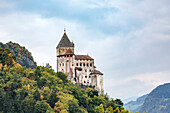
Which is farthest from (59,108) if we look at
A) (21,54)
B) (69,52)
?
(21,54)

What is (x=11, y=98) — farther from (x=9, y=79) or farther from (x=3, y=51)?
(x=3, y=51)

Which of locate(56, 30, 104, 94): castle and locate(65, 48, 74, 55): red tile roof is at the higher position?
locate(65, 48, 74, 55): red tile roof

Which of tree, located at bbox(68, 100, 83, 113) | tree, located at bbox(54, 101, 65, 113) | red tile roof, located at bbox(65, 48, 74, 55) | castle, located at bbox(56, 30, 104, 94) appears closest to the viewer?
tree, located at bbox(54, 101, 65, 113)

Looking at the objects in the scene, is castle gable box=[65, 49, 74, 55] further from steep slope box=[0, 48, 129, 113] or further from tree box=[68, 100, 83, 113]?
tree box=[68, 100, 83, 113]

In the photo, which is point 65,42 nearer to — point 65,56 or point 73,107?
point 65,56

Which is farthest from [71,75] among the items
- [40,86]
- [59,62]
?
[40,86]

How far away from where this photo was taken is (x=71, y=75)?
113938 mm

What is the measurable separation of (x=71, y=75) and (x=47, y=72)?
8034mm

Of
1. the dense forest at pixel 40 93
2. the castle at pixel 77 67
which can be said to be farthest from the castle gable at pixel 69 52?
the dense forest at pixel 40 93

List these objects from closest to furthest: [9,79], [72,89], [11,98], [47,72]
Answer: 1. [11,98]
2. [9,79]
3. [72,89]
4. [47,72]

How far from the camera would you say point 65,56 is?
11475cm

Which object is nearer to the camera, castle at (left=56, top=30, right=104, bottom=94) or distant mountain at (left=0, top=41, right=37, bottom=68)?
castle at (left=56, top=30, right=104, bottom=94)

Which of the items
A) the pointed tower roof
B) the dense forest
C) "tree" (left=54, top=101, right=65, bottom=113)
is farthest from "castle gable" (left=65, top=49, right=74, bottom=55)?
"tree" (left=54, top=101, right=65, bottom=113)

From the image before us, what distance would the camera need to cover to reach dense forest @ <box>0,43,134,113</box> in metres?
85.5
